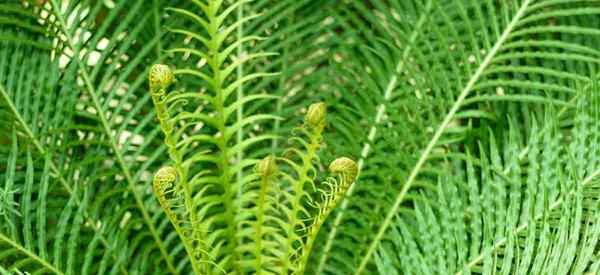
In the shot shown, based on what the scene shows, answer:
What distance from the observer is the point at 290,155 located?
31.4 inches

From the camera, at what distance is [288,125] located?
2.64ft

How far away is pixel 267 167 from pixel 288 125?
10.4 inches

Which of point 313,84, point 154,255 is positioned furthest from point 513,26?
point 154,255

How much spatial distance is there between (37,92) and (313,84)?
0.81 ft

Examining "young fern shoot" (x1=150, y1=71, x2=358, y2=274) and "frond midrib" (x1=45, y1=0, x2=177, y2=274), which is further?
"frond midrib" (x1=45, y1=0, x2=177, y2=274)

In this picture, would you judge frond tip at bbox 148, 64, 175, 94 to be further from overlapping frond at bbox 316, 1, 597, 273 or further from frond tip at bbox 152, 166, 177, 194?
overlapping frond at bbox 316, 1, 597, 273

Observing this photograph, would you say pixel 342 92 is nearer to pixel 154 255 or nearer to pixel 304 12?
pixel 304 12

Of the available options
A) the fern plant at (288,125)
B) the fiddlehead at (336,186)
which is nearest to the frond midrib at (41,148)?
the fern plant at (288,125)

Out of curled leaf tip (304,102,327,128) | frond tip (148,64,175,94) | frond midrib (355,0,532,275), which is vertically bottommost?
frond tip (148,64,175,94)

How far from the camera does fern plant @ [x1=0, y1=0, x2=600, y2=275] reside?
0.68 m

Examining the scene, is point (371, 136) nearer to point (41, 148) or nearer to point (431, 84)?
point (431, 84)

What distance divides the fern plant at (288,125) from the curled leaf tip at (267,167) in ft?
0.32

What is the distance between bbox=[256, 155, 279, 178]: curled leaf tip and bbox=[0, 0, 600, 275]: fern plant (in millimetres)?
99

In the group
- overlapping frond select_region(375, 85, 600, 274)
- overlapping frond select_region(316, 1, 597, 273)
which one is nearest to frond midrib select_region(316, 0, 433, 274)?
overlapping frond select_region(316, 1, 597, 273)
